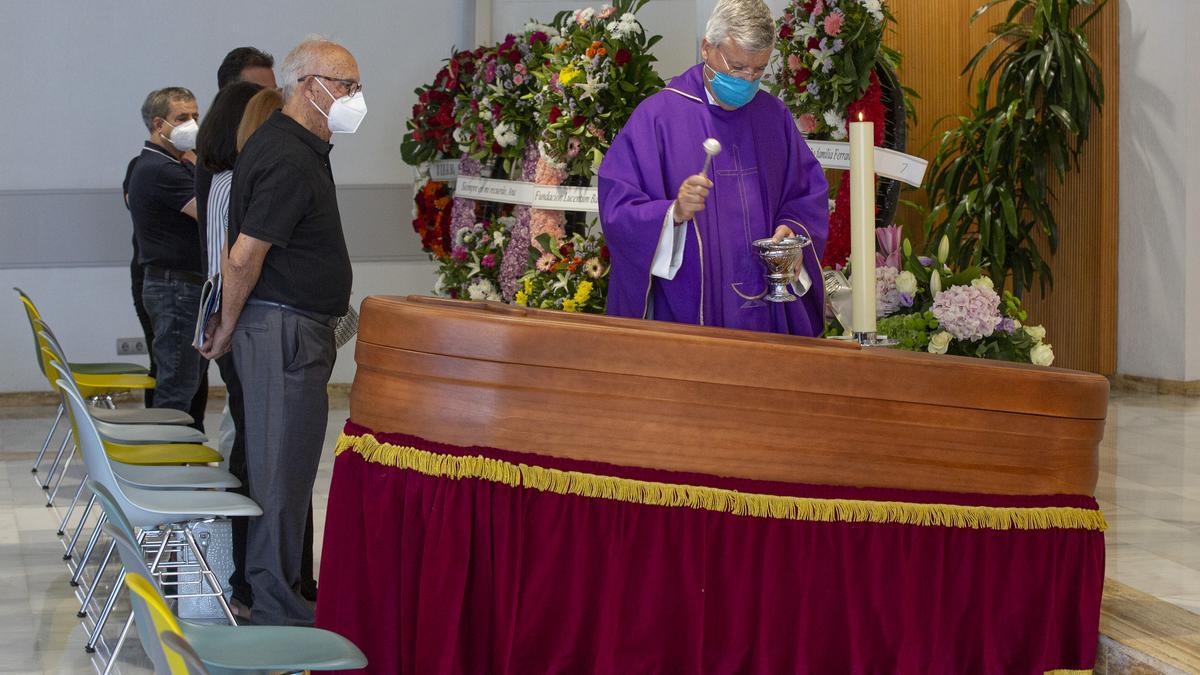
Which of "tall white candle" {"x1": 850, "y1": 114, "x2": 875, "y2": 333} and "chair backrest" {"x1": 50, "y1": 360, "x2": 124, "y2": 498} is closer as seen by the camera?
"tall white candle" {"x1": 850, "y1": 114, "x2": 875, "y2": 333}

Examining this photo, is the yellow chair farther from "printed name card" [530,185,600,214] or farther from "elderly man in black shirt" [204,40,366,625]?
"printed name card" [530,185,600,214]

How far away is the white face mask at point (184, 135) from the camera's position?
5.23m

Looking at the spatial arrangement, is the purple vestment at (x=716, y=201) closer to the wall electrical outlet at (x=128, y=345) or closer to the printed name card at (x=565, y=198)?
the printed name card at (x=565, y=198)

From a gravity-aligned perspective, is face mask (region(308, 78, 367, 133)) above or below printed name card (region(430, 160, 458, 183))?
below

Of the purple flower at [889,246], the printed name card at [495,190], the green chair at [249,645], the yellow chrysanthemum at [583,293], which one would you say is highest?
the printed name card at [495,190]

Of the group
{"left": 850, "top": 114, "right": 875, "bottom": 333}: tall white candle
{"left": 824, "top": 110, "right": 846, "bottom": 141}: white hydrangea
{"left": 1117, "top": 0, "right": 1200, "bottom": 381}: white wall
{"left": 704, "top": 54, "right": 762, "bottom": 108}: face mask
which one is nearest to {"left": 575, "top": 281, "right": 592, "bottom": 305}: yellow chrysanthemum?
{"left": 824, "top": 110, "right": 846, "bottom": 141}: white hydrangea

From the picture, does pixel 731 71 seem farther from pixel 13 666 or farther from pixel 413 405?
pixel 13 666

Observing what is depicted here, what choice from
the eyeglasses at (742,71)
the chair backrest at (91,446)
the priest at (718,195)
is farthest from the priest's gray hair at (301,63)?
the eyeglasses at (742,71)

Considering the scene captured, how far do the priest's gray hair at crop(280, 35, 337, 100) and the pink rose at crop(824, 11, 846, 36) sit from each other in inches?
101

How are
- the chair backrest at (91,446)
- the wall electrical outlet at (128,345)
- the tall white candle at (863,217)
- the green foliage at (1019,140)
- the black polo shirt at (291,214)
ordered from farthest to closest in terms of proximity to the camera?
the wall electrical outlet at (128,345)
the green foliage at (1019,140)
the black polo shirt at (291,214)
the chair backrest at (91,446)
the tall white candle at (863,217)

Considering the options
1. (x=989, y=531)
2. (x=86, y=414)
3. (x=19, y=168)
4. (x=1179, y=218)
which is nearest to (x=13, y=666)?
(x=86, y=414)

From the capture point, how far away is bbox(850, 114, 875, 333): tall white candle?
254 cm

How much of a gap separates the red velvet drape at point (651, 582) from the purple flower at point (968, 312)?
111 centimetres

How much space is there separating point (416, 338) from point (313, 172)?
4.39ft
